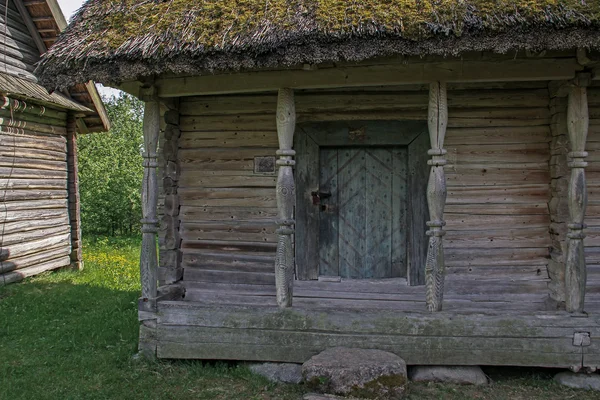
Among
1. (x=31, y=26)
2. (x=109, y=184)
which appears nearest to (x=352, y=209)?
(x=31, y=26)

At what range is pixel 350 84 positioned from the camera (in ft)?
16.1

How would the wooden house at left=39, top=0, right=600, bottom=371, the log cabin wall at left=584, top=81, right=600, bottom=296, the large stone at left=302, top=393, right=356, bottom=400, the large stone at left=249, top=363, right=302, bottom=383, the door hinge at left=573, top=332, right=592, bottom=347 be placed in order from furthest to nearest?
1. the log cabin wall at left=584, top=81, right=600, bottom=296
2. the large stone at left=249, top=363, right=302, bottom=383
3. the door hinge at left=573, top=332, right=592, bottom=347
4. the wooden house at left=39, top=0, right=600, bottom=371
5. the large stone at left=302, top=393, right=356, bottom=400

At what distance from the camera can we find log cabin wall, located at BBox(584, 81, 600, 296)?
215 inches

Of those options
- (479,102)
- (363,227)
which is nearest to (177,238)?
(363,227)

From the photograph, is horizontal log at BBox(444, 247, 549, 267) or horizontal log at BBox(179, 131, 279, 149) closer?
horizontal log at BBox(444, 247, 549, 267)

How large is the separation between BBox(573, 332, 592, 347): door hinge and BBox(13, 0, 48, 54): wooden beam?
10.6 metres

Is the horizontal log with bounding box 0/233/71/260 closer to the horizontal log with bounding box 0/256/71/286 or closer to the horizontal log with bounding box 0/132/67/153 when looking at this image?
the horizontal log with bounding box 0/256/71/286

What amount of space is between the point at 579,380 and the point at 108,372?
4.46m

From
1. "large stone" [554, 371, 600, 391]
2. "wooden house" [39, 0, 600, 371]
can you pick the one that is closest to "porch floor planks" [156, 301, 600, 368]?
"wooden house" [39, 0, 600, 371]

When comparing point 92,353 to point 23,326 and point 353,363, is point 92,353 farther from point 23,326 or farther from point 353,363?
point 353,363

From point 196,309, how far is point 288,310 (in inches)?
36.1

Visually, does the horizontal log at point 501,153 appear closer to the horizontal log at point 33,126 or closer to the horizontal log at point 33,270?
the horizontal log at point 33,126

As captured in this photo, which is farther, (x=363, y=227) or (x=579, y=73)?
(x=363, y=227)

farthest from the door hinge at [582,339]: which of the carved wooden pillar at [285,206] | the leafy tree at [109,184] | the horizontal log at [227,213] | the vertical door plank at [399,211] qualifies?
the leafy tree at [109,184]
